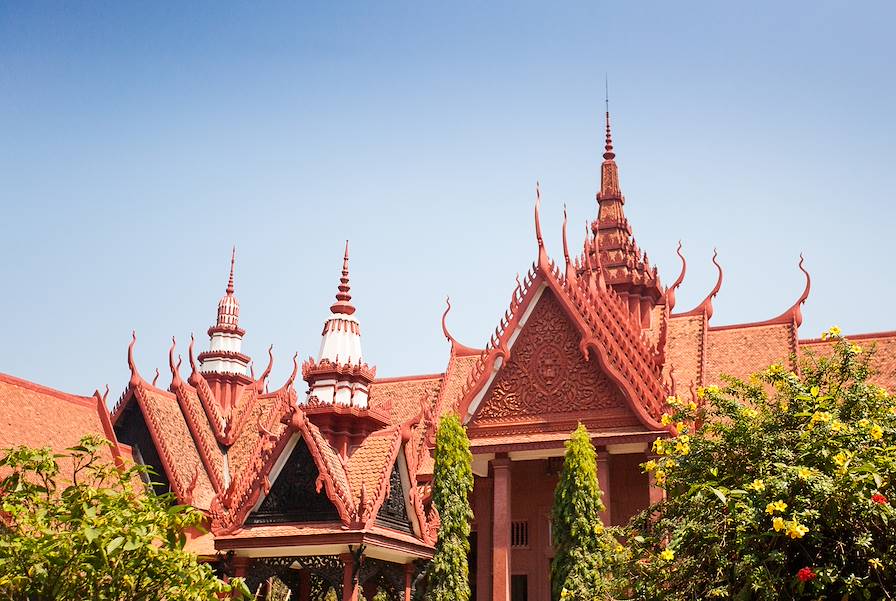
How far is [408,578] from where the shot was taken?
1836 cm

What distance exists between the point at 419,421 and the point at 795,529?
10161 mm

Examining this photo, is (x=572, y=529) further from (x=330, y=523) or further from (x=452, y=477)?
(x=330, y=523)

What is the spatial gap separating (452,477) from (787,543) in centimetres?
1155

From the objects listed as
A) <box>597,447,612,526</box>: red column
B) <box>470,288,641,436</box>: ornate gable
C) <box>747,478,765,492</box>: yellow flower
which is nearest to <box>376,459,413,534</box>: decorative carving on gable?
<box>597,447,612,526</box>: red column

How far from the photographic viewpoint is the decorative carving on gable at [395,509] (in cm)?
1764

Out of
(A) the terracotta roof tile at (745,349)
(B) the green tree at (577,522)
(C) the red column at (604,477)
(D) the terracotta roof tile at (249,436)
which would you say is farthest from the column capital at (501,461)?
(D) the terracotta roof tile at (249,436)

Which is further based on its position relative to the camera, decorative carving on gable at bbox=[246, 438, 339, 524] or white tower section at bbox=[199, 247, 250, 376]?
white tower section at bbox=[199, 247, 250, 376]

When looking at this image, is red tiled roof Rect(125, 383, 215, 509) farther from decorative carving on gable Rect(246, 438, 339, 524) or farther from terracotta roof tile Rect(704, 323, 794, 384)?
terracotta roof tile Rect(704, 323, 794, 384)

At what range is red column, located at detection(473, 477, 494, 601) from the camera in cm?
2383

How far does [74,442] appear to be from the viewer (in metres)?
22.6

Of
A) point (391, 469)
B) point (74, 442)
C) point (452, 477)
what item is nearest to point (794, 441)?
point (391, 469)

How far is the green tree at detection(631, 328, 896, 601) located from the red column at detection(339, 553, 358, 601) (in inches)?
236

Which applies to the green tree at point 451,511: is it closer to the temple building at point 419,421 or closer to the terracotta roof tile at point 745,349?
the temple building at point 419,421

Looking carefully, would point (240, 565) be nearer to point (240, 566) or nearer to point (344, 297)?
point (240, 566)
